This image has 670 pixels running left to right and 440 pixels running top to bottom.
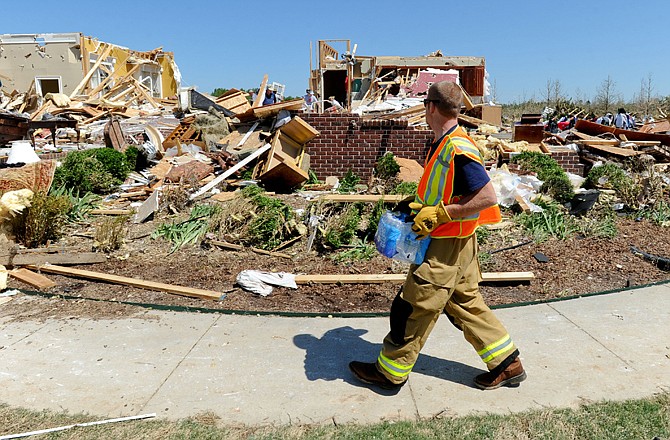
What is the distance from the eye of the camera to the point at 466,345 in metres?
4.26

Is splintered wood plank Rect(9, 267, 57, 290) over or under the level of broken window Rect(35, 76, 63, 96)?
under

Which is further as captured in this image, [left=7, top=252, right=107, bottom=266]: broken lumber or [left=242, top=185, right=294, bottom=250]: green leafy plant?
[left=242, top=185, right=294, bottom=250]: green leafy plant

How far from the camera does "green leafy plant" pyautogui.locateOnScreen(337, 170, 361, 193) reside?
978 cm

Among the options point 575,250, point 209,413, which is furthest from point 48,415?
point 575,250

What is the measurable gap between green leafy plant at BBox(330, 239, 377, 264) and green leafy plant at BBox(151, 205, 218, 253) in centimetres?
188

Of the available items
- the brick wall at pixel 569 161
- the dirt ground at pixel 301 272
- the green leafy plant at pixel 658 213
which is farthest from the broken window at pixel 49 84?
the green leafy plant at pixel 658 213

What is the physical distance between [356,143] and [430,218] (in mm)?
7911

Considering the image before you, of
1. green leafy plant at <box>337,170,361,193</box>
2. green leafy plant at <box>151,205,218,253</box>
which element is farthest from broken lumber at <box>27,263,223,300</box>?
green leafy plant at <box>337,170,361,193</box>

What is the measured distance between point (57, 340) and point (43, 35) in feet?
91.8

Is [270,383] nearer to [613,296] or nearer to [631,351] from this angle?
[631,351]

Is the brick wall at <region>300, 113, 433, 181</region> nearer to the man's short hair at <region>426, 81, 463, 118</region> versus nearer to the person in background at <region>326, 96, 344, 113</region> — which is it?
Result: the person in background at <region>326, 96, 344, 113</region>

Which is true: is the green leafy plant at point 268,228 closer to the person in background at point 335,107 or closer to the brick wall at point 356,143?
the brick wall at point 356,143

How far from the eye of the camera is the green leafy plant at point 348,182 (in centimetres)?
978

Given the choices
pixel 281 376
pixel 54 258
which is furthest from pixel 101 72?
pixel 281 376
